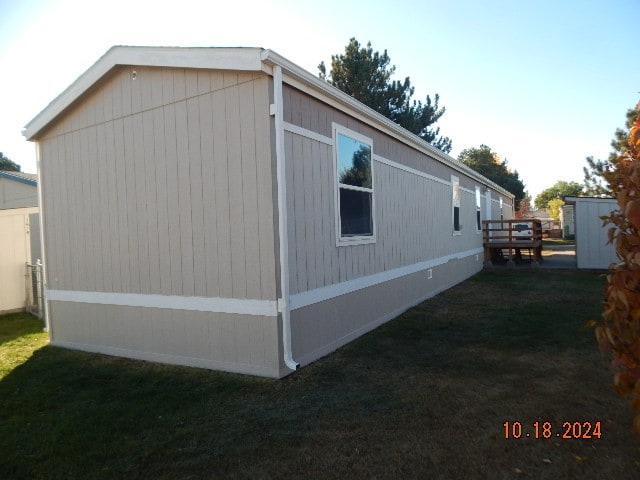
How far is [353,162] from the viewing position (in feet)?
19.9

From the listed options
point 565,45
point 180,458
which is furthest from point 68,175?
point 565,45

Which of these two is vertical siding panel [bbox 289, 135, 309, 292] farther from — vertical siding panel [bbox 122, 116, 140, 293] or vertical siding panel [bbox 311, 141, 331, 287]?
vertical siding panel [bbox 122, 116, 140, 293]

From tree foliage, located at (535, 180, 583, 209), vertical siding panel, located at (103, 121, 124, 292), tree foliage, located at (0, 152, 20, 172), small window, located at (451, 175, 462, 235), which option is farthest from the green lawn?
tree foliage, located at (535, 180, 583, 209)

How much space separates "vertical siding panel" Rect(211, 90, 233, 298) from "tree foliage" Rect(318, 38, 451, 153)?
51.3ft

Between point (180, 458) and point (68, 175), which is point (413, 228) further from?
point (180, 458)

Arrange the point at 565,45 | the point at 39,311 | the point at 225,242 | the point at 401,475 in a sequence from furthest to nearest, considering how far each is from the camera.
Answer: the point at 39,311, the point at 565,45, the point at 225,242, the point at 401,475

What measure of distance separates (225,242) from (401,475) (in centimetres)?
280

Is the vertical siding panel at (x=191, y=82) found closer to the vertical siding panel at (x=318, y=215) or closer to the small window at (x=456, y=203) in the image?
the vertical siding panel at (x=318, y=215)

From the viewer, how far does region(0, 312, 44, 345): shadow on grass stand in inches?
277

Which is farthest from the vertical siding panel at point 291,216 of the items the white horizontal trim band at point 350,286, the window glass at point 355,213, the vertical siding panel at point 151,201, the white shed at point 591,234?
the white shed at point 591,234

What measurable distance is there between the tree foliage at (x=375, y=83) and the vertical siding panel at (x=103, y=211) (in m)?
15.1

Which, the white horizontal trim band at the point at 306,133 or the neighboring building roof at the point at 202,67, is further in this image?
the white horizontal trim band at the point at 306,133

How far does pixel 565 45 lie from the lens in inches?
309

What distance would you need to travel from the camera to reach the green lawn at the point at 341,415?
9.12ft
